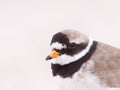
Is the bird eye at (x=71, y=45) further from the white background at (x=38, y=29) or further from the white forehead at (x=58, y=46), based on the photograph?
the white background at (x=38, y=29)

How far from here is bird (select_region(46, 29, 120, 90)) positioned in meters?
2.67

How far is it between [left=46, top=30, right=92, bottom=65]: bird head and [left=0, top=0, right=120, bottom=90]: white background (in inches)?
34.8

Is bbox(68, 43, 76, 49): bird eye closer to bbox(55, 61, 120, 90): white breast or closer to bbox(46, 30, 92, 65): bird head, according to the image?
bbox(46, 30, 92, 65): bird head

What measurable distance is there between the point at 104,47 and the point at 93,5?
1.74 metres

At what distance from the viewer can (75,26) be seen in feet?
13.4

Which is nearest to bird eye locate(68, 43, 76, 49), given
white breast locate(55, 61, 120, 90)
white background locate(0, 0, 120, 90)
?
white breast locate(55, 61, 120, 90)

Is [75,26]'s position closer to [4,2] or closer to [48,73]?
[48,73]

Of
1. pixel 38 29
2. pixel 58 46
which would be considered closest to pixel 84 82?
pixel 58 46

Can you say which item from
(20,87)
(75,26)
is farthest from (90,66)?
(75,26)

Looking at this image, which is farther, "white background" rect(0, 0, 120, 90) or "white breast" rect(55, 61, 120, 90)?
"white background" rect(0, 0, 120, 90)

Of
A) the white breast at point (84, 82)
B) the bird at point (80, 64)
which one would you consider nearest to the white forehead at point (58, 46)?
the bird at point (80, 64)

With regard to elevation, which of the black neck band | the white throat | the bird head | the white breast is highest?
the bird head

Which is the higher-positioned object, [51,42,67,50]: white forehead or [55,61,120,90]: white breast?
[51,42,67,50]: white forehead

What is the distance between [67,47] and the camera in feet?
8.80
